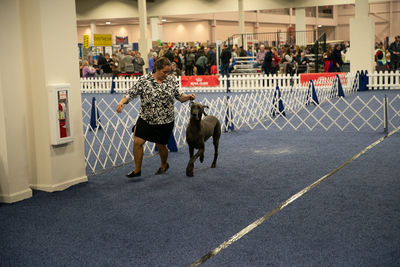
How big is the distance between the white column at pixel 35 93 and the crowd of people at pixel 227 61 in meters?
13.7

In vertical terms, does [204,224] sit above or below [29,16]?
below

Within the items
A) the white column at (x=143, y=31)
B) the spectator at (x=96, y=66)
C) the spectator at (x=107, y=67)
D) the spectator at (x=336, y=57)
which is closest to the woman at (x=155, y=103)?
the spectator at (x=336, y=57)

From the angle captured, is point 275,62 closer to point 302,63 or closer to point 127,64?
point 302,63

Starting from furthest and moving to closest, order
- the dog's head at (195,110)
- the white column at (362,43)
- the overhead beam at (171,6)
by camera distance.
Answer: the overhead beam at (171,6) → the white column at (362,43) → the dog's head at (195,110)

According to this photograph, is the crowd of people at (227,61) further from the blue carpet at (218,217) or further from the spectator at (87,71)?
the blue carpet at (218,217)

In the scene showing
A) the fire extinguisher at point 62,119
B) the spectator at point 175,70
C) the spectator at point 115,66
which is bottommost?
the fire extinguisher at point 62,119

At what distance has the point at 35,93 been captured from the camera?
5074 millimetres

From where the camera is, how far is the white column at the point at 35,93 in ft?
15.6

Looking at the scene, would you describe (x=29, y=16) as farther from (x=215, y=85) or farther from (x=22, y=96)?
(x=215, y=85)

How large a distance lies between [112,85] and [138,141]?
1477 cm

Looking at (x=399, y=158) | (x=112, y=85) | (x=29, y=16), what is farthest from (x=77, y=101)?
(x=112, y=85)

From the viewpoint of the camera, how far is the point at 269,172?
5801 mm

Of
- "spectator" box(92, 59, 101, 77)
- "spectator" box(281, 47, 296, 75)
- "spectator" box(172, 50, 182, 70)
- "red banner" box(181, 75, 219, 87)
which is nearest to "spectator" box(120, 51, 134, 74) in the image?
"spectator" box(172, 50, 182, 70)

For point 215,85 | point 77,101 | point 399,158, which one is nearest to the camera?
point 77,101
